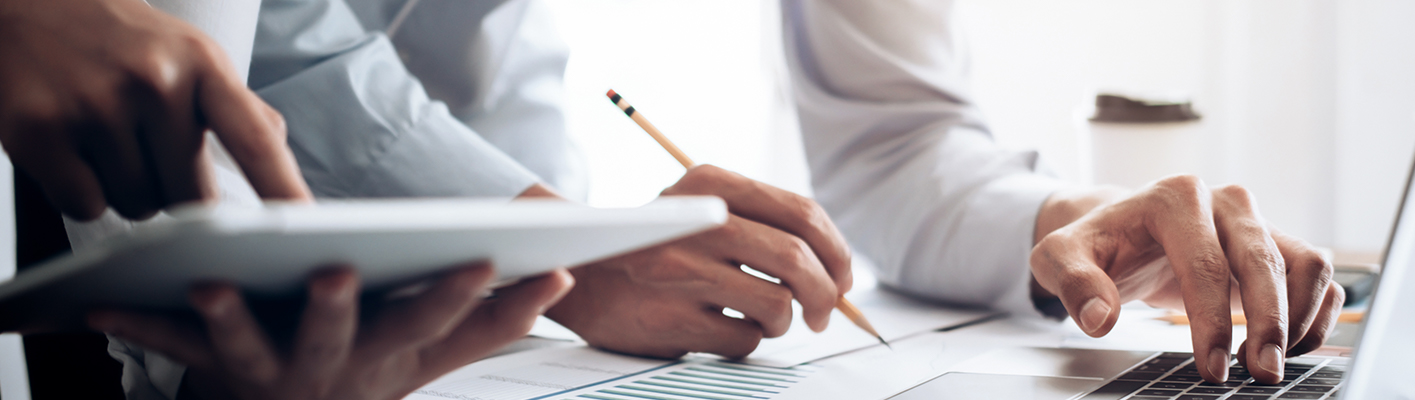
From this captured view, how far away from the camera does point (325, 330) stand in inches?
10.1

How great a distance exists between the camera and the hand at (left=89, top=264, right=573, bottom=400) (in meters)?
0.24

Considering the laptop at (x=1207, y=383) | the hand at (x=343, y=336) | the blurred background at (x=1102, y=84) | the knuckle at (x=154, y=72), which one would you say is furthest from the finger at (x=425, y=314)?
the blurred background at (x=1102, y=84)

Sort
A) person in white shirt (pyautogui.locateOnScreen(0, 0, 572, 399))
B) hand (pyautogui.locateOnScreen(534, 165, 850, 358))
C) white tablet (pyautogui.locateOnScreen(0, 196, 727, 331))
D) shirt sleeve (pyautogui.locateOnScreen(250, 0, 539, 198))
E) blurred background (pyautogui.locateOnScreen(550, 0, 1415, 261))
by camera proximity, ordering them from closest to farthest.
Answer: white tablet (pyautogui.locateOnScreen(0, 196, 727, 331)), person in white shirt (pyautogui.locateOnScreen(0, 0, 572, 399)), hand (pyautogui.locateOnScreen(534, 165, 850, 358)), shirt sleeve (pyautogui.locateOnScreen(250, 0, 539, 198)), blurred background (pyautogui.locateOnScreen(550, 0, 1415, 261))

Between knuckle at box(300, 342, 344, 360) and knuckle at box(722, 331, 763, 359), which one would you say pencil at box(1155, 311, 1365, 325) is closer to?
knuckle at box(722, 331, 763, 359)

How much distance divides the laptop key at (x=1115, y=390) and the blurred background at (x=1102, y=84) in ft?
3.52

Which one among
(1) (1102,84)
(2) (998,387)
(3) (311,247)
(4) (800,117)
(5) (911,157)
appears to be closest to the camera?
(3) (311,247)

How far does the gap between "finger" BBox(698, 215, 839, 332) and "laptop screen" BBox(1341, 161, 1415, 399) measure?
0.27 m

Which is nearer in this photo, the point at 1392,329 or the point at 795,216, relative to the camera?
the point at 1392,329

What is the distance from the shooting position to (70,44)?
31 cm

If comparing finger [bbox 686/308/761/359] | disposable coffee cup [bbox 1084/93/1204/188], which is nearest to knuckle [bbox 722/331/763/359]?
finger [bbox 686/308/761/359]

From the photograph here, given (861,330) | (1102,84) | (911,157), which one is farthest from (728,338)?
(1102,84)

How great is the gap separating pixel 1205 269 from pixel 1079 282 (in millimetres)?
61

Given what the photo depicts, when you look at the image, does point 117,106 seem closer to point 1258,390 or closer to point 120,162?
point 120,162

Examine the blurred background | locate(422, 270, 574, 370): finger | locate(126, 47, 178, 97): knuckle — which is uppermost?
locate(126, 47, 178, 97): knuckle
